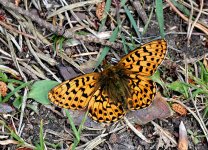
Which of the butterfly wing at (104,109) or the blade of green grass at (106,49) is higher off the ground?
the blade of green grass at (106,49)

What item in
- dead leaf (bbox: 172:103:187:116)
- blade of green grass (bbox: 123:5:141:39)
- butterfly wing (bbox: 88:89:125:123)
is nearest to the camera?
butterfly wing (bbox: 88:89:125:123)

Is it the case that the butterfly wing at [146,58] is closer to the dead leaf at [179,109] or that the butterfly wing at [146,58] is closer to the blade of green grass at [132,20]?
the dead leaf at [179,109]

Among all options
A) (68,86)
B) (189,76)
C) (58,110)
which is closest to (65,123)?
(58,110)

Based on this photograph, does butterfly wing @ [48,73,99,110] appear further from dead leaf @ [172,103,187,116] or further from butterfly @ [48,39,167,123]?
dead leaf @ [172,103,187,116]

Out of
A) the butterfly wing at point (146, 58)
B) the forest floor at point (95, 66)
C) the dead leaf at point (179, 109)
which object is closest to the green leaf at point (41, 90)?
the forest floor at point (95, 66)

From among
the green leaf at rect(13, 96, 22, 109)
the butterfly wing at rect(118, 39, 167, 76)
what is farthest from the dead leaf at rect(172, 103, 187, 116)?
the green leaf at rect(13, 96, 22, 109)

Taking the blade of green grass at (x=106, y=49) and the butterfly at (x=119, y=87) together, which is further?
the blade of green grass at (x=106, y=49)

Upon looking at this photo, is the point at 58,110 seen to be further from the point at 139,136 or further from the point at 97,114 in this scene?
the point at 139,136
